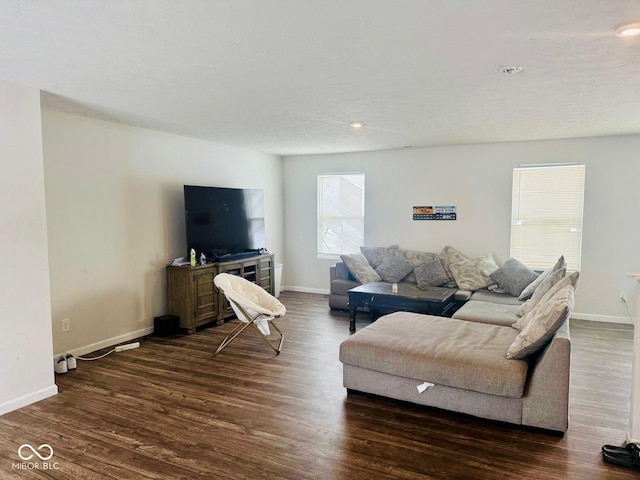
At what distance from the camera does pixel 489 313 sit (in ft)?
14.6

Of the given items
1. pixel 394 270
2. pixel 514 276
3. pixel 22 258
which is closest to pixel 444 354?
pixel 514 276

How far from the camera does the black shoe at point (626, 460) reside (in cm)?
248

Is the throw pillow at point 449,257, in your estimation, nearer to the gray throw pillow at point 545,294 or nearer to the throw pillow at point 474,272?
the throw pillow at point 474,272

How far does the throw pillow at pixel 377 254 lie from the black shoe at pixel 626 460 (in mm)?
4182

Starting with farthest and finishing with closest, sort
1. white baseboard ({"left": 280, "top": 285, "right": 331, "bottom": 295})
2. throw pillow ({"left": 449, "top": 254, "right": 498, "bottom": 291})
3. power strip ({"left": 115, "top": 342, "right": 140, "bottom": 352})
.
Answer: white baseboard ({"left": 280, "top": 285, "right": 331, "bottom": 295})
throw pillow ({"left": 449, "top": 254, "right": 498, "bottom": 291})
power strip ({"left": 115, "top": 342, "right": 140, "bottom": 352})

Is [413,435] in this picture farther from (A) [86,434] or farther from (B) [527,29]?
(B) [527,29]

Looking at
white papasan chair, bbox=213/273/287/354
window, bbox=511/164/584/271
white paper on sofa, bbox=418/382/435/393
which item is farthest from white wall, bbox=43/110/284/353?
window, bbox=511/164/584/271

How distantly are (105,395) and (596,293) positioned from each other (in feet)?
19.1

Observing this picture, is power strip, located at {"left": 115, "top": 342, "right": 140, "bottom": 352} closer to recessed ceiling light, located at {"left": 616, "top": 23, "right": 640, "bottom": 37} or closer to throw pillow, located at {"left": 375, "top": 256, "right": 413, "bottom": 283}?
throw pillow, located at {"left": 375, "top": 256, "right": 413, "bottom": 283}

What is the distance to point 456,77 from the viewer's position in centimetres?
306

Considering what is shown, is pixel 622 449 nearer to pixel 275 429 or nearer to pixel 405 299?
pixel 275 429

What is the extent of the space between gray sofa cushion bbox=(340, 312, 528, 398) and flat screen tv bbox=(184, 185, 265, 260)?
2.71m

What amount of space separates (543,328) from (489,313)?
161cm

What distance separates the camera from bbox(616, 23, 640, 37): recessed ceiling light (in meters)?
2.19
